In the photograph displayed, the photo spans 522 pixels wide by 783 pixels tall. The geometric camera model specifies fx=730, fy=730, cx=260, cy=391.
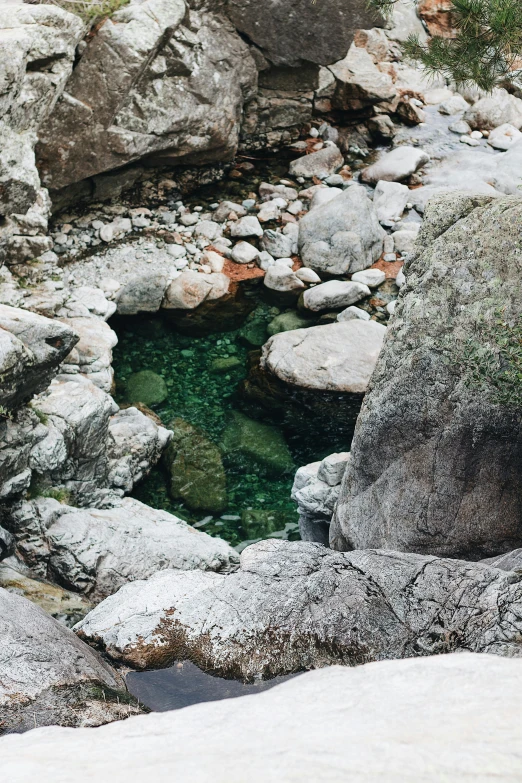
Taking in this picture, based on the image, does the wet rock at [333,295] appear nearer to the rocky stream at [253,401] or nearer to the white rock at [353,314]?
the rocky stream at [253,401]

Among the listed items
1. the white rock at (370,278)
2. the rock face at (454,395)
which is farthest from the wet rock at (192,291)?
the rock face at (454,395)

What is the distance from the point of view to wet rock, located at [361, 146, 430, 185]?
57.0 ft

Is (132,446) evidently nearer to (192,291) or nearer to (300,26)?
(192,291)

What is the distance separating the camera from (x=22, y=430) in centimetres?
899

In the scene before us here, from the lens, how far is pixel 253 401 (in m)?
12.2

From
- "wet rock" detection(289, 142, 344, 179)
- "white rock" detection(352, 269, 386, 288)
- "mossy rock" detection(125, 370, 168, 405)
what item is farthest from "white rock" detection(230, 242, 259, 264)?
"mossy rock" detection(125, 370, 168, 405)

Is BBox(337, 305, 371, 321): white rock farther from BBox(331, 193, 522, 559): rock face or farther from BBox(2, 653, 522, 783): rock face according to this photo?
BBox(2, 653, 522, 783): rock face

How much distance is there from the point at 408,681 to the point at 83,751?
4.37ft

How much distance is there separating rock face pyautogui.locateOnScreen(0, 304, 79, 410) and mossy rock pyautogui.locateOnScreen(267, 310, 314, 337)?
17.0 feet

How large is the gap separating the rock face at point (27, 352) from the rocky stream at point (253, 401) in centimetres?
5

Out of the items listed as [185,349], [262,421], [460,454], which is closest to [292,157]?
[185,349]

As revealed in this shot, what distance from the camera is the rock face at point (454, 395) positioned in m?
6.46

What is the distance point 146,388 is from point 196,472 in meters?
2.25

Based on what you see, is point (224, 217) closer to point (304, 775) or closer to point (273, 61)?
point (273, 61)
